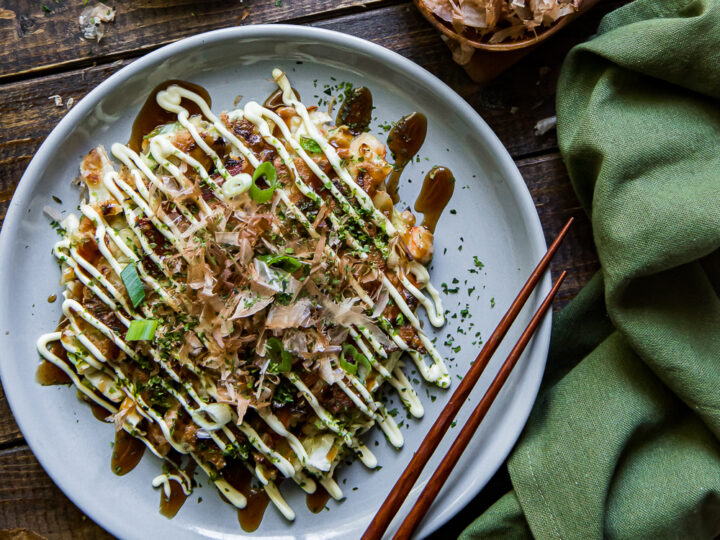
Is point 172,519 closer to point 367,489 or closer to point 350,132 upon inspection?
point 367,489

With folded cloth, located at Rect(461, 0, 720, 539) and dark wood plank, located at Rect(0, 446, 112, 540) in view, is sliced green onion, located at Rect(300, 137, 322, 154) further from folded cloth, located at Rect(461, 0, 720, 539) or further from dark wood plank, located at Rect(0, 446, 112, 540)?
dark wood plank, located at Rect(0, 446, 112, 540)

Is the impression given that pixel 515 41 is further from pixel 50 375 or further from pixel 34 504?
pixel 34 504

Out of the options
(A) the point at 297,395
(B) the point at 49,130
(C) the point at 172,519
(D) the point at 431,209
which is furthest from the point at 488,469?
(B) the point at 49,130

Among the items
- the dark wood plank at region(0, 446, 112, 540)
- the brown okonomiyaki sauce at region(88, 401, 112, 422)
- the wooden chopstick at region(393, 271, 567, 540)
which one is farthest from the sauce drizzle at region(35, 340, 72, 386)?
the wooden chopstick at region(393, 271, 567, 540)

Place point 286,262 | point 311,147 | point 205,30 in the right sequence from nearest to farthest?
point 286,262
point 311,147
point 205,30

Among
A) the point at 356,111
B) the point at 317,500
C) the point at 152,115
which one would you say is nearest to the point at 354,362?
the point at 317,500

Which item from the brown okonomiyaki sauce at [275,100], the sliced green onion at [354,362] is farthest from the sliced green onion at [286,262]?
the brown okonomiyaki sauce at [275,100]
